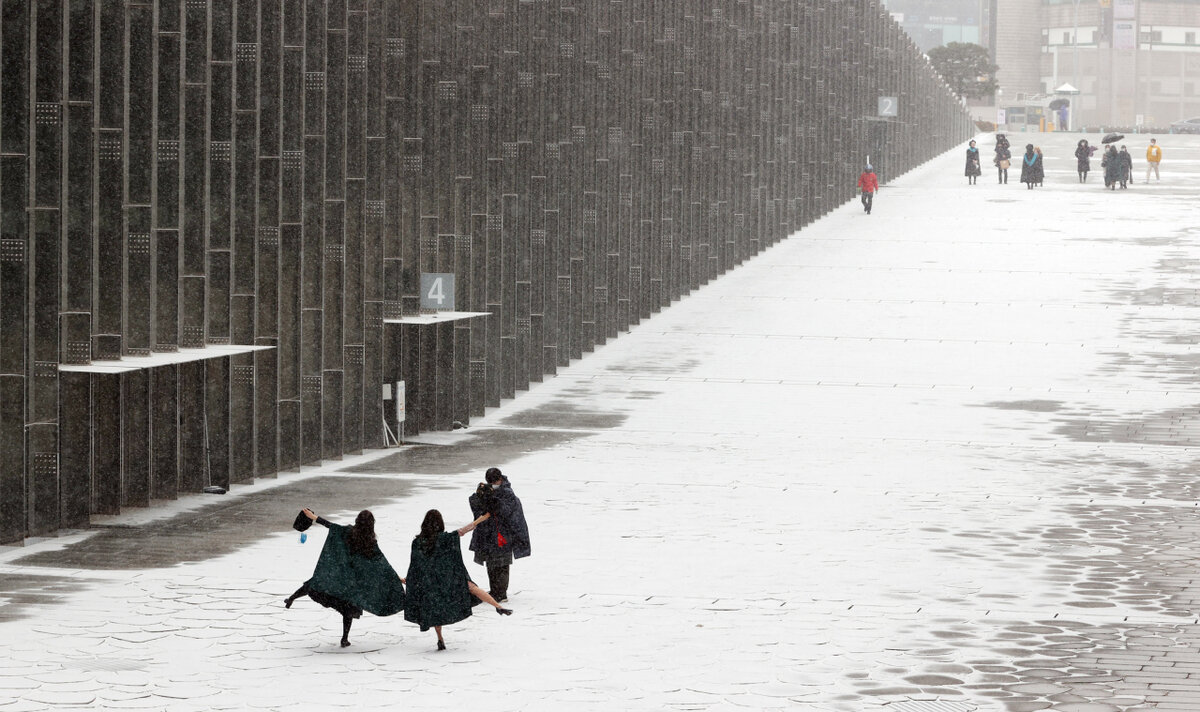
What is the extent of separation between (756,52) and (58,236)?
1198 inches

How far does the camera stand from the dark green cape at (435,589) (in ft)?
38.1

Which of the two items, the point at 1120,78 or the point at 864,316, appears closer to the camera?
the point at 864,316

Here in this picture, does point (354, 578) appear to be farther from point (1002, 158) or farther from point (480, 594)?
point (1002, 158)

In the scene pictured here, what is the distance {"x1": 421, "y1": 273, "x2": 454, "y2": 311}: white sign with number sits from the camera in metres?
24.0

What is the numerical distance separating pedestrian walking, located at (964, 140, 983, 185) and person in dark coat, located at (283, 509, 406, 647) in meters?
46.3

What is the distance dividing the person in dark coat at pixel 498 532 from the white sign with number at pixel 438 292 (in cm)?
1102

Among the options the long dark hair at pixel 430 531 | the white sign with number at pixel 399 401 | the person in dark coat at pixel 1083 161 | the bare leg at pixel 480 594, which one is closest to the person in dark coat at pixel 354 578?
the long dark hair at pixel 430 531

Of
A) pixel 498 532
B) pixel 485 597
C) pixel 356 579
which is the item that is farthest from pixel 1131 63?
pixel 356 579

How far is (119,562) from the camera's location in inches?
586

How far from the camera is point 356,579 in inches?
459

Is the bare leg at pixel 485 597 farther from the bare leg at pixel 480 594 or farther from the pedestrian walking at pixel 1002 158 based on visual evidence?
the pedestrian walking at pixel 1002 158

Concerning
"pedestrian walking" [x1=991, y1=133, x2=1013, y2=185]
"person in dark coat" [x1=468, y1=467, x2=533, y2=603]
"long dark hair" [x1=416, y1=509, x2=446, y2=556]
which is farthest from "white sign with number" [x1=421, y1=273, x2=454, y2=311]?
"pedestrian walking" [x1=991, y1=133, x2=1013, y2=185]

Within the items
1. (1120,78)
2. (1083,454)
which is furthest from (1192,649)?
(1120,78)

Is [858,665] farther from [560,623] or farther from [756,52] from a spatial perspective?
[756,52]
